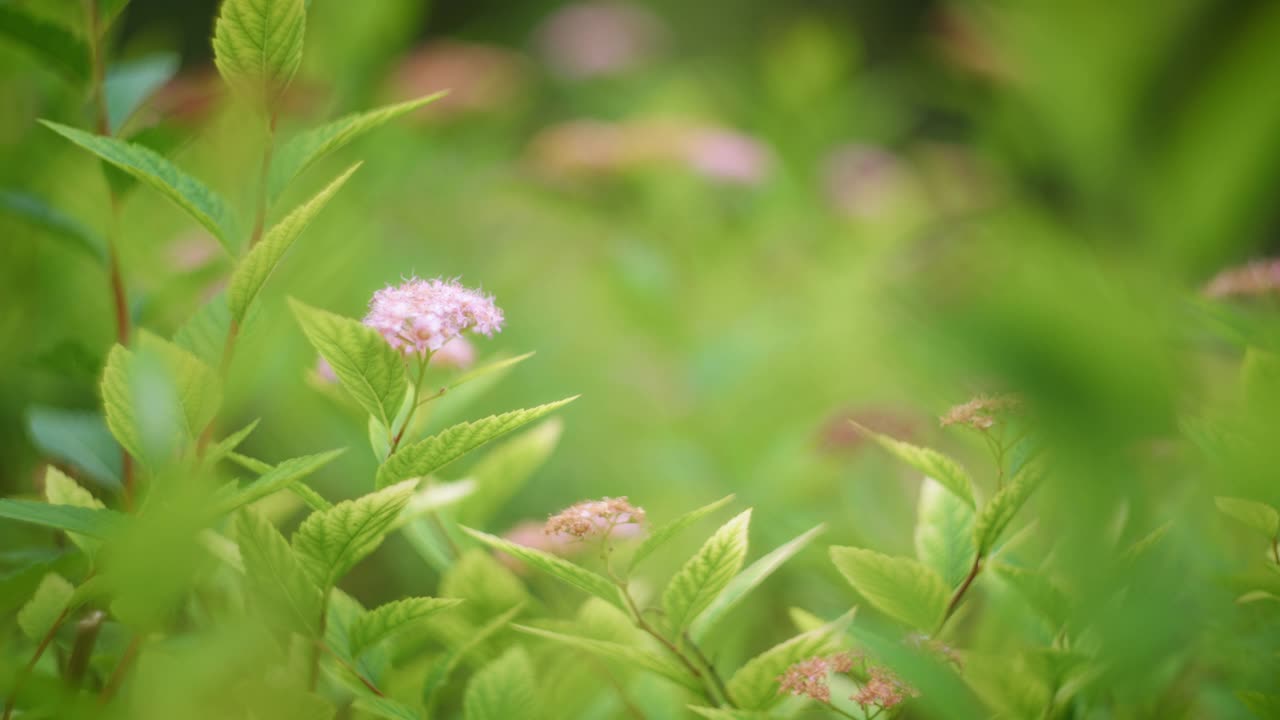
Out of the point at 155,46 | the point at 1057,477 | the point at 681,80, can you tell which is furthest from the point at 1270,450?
the point at 681,80

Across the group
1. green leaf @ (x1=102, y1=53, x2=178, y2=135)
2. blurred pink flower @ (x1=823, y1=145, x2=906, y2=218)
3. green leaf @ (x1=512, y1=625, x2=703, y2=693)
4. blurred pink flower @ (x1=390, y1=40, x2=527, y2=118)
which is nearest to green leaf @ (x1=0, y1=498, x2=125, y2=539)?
green leaf @ (x1=512, y1=625, x2=703, y2=693)

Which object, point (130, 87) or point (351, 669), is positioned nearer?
point (351, 669)

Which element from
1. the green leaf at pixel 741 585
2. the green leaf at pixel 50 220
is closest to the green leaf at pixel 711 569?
the green leaf at pixel 741 585

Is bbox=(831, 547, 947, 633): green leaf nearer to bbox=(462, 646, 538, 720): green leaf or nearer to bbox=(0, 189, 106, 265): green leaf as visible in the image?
bbox=(462, 646, 538, 720): green leaf

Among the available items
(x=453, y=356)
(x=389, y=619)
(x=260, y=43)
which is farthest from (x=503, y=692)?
(x=260, y=43)

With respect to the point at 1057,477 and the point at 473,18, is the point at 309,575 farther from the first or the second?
the point at 473,18

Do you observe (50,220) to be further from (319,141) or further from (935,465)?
(935,465)
